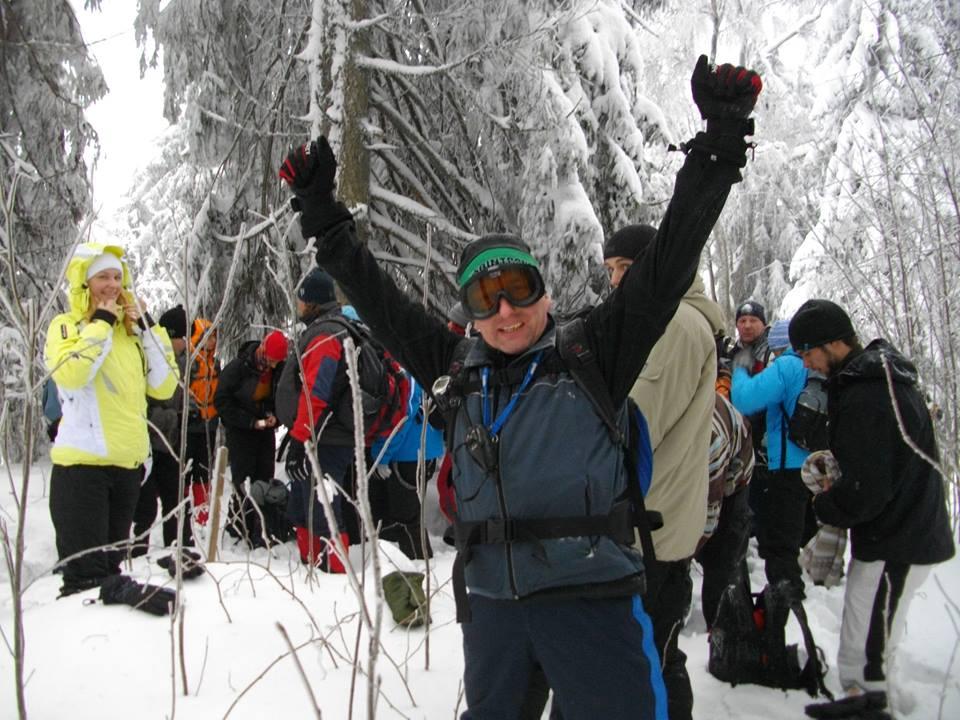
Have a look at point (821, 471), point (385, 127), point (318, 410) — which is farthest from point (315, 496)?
point (385, 127)

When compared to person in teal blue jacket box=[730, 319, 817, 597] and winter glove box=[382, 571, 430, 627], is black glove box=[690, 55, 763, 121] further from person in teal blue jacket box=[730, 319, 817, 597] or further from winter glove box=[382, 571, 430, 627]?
person in teal blue jacket box=[730, 319, 817, 597]

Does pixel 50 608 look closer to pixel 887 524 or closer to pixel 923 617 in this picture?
pixel 887 524

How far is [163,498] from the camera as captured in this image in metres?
4.99

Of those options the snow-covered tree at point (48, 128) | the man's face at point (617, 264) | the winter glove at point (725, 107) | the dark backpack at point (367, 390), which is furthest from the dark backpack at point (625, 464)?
the snow-covered tree at point (48, 128)

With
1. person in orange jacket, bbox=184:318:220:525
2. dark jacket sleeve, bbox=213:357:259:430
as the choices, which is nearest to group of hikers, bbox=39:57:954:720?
dark jacket sleeve, bbox=213:357:259:430

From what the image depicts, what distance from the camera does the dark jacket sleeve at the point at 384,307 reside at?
6.48ft

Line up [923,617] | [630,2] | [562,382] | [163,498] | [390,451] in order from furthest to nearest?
[630,2]
[163,498]
[390,451]
[923,617]
[562,382]

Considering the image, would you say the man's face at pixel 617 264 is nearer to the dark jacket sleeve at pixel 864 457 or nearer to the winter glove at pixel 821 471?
the dark jacket sleeve at pixel 864 457

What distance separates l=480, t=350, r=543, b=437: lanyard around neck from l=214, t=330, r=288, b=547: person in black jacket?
3676 millimetres

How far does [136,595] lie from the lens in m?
2.72

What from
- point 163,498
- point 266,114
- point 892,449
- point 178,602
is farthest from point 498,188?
point 178,602

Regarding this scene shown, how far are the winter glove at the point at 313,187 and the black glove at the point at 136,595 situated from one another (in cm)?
161

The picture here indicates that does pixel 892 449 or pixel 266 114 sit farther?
pixel 266 114

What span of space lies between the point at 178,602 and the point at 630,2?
7368 millimetres
